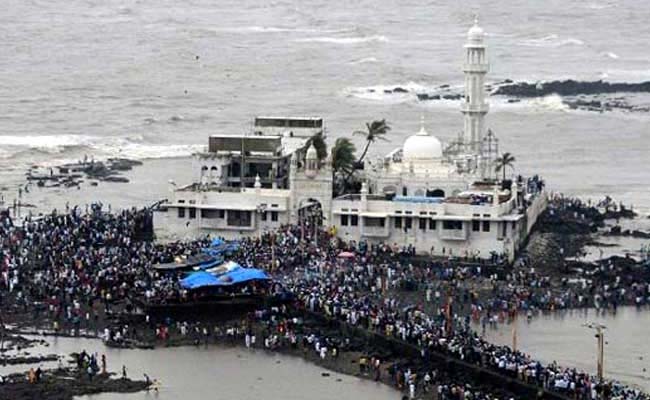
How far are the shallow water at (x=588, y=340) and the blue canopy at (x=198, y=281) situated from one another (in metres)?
8.81

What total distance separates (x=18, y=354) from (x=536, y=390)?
1494cm

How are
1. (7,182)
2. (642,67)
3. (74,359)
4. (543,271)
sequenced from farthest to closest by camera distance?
1. (642,67)
2. (7,182)
3. (543,271)
4. (74,359)

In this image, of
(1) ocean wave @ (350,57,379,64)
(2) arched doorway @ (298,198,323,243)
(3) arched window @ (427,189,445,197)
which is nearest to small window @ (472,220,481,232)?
(3) arched window @ (427,189,445,197)

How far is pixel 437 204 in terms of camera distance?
→ 62.9 m

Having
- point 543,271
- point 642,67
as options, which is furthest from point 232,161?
point 642,67

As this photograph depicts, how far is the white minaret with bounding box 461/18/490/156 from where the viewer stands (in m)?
75.2

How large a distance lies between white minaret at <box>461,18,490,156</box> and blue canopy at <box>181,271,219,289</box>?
72.6ft

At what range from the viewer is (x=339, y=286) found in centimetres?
5691

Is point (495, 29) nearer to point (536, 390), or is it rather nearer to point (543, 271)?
point (543, 271)

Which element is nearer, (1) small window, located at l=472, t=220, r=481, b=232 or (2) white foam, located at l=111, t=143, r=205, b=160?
(1) small window, located at l=472, t=220, r=481, b=232

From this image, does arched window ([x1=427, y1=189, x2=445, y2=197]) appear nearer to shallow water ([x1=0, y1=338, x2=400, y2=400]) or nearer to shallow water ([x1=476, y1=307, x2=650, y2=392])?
shallow water ([x1=476, y1=307, x2=650, y2=392])

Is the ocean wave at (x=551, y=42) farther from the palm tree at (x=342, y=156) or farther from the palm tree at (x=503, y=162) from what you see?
the palm tree at (x=342, y=156)

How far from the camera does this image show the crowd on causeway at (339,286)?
50.4 metres

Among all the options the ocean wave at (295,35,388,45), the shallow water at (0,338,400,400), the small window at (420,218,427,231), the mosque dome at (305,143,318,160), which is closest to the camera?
the shallow water at (0,338,400,400)
